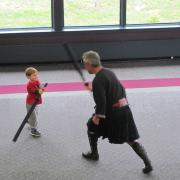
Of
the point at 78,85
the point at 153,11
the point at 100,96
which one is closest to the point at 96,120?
the point at 100,96

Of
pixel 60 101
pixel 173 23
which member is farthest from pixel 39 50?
pixel 173 23

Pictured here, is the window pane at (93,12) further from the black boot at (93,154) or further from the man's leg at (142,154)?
the man's leg at (142,154)

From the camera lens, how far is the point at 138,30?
870 cm

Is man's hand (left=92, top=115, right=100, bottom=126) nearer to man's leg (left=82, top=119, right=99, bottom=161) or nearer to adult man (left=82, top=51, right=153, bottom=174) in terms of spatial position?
adult man (left=82, top=51, right=153, bottom=174)

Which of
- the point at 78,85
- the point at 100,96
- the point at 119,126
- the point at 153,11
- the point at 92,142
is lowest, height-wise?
the point at 78,85

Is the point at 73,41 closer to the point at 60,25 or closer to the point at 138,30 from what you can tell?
the point at 60,25

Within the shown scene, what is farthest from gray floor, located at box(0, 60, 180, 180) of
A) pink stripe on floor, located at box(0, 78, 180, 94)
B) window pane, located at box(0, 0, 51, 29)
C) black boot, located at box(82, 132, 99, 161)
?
window pane, located at box(0, 0, 51, 29)

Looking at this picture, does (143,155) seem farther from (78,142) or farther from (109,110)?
(78,142)

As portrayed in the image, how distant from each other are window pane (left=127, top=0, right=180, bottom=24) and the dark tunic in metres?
4.67

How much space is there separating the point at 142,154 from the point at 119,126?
0.45 metres

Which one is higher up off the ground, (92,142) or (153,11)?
(153,11)

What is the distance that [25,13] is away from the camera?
873 cm

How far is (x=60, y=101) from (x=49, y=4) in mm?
2704

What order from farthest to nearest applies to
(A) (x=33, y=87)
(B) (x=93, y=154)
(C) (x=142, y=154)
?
1. (A) (x=33, y=87)
2. (B) (x=93, y=154)
3. (C) (x=142, y=154)
